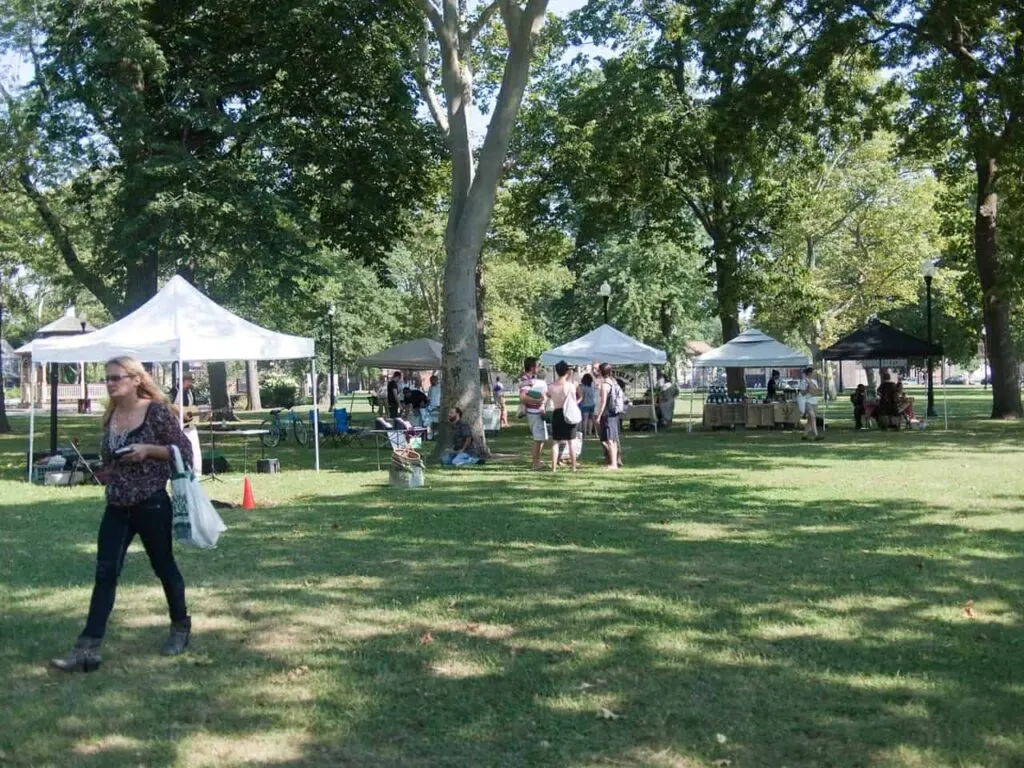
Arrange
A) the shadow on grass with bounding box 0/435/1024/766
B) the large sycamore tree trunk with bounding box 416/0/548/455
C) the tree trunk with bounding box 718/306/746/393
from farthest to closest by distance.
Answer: the tree trunk with bounding box 718/306/746/393 < the large sycamore tree trunk with bounding box 416/0/548/455 < the shadow on grass with bounding box 0/435/1024/766

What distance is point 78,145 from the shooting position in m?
22.9

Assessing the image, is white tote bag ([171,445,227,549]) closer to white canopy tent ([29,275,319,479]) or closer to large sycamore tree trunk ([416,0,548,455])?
white canopy tent ([29,275,319,479])

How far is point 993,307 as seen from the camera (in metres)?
25.4

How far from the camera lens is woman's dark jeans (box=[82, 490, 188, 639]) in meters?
5.39

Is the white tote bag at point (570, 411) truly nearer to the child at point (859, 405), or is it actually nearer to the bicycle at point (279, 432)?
the bicycle at point (279, 432)

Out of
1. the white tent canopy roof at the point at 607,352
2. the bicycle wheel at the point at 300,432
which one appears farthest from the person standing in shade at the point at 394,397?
the white tent canopy roof at the point at 607,352

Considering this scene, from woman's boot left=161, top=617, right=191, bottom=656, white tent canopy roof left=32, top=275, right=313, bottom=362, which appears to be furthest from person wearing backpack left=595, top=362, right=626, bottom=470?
woman's boot left=161, top=617, right=191, bottom=656

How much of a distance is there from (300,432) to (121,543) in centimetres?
1877

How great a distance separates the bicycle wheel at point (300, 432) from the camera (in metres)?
23.1

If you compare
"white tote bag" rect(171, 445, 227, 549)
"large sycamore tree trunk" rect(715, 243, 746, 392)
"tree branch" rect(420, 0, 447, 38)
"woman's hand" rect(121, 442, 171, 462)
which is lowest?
"white tote bag" rect(171, 445, 227, 549)

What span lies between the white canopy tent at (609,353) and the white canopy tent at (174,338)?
1081 centimetres

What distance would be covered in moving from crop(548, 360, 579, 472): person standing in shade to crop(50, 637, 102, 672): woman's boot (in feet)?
32.0

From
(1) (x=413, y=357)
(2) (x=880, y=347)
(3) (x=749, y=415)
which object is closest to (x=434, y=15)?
(1) (x=413, y=357)

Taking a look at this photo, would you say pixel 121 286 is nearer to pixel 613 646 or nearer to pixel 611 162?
pixel 611 162
